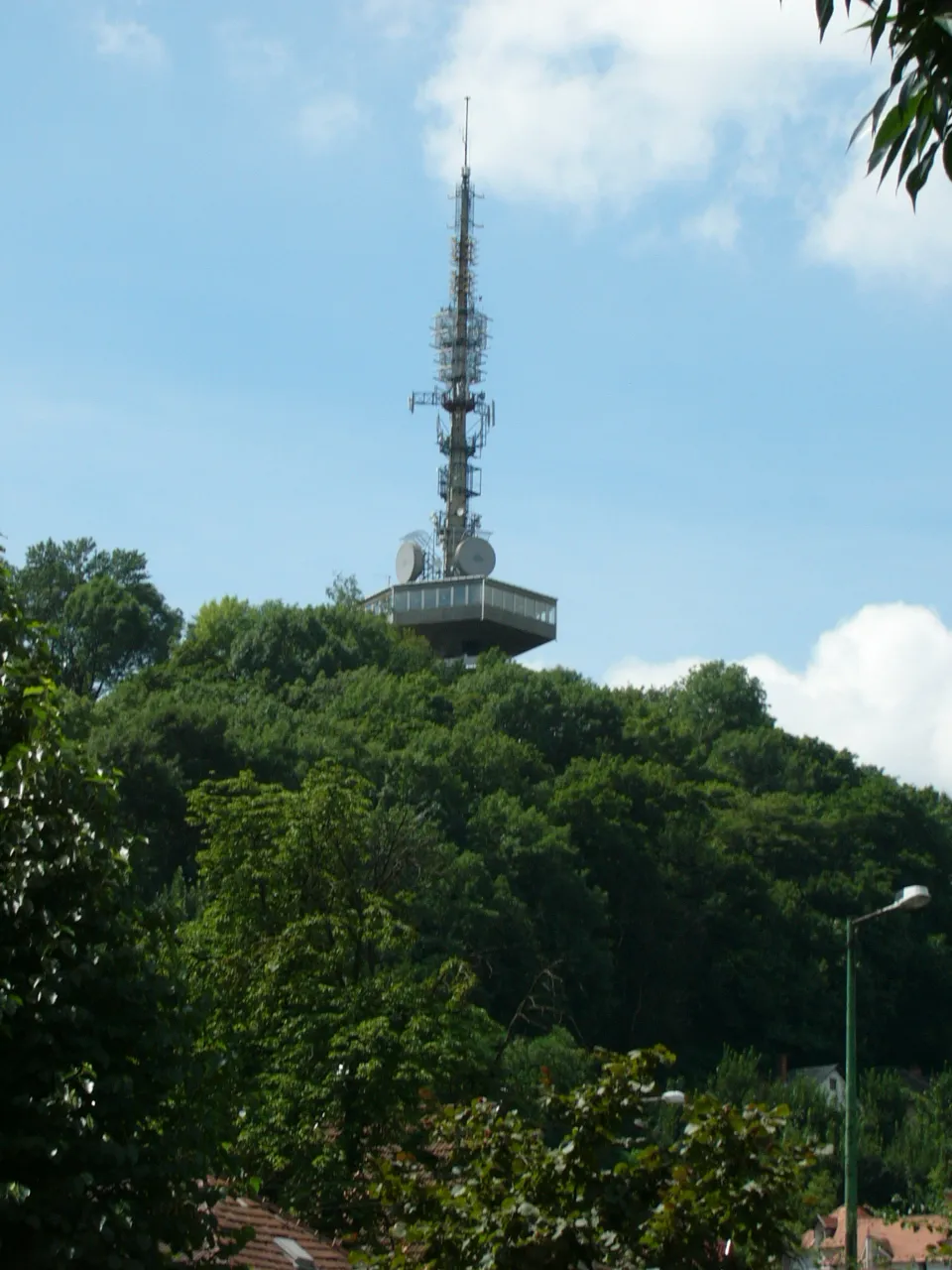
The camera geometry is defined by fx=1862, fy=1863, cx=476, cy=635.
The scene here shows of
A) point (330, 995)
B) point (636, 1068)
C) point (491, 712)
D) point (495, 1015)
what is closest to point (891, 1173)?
point (495, 1015)

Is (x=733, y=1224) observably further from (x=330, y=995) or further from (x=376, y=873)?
(x=376, y=873)

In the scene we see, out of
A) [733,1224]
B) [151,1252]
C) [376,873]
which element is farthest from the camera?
[376,873]

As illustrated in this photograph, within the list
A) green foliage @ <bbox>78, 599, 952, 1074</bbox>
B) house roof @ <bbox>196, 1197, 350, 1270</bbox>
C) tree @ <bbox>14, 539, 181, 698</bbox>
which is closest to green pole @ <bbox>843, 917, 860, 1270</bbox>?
house roof @ <bbox>196, 1197, 350, 1270</bbox>

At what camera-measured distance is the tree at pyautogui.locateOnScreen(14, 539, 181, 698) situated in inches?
3376

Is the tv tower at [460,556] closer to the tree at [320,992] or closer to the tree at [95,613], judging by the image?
the tree at [95,613]

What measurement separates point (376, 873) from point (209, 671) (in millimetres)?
44772

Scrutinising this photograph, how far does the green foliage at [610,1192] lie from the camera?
10.8m

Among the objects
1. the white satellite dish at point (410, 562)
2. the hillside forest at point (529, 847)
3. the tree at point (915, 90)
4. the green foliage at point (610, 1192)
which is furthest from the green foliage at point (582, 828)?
the tree at point (915, 90)

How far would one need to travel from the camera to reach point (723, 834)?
7506 centimetres

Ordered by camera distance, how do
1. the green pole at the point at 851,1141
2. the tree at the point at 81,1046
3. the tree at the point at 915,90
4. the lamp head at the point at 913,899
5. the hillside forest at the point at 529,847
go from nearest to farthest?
the tree at the point at 915,90, the tree at the point at 81,1046, the green pole at the point at 851,1141, the lamp head at the point at 913,899, the hillside forest at the point at 529,847

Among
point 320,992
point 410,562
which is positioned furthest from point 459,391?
point 320,992

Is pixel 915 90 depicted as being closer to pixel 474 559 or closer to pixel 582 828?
pixel 582 828

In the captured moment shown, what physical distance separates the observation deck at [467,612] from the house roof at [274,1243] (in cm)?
6713

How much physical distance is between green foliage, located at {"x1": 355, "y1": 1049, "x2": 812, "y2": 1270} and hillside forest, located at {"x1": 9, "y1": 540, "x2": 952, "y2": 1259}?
1760 cm
